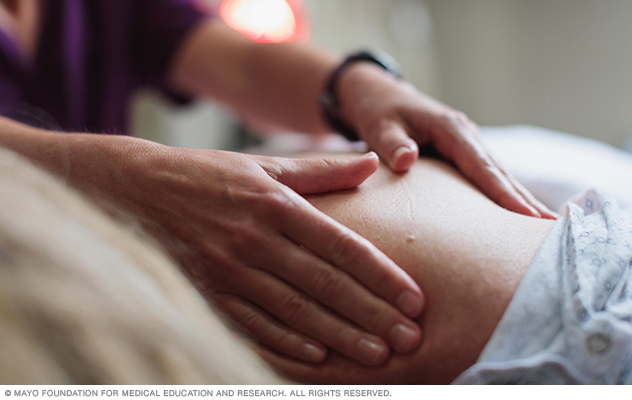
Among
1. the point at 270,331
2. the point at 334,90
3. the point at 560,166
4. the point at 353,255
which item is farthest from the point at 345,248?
the point at 334,90

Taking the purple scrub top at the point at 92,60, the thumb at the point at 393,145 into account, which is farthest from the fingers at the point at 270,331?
the purple scrub top at the point at 92,60

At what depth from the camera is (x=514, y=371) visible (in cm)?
36

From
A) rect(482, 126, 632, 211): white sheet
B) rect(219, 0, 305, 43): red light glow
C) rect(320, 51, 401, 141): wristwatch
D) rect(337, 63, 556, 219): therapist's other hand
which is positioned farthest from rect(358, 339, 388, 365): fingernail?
rect(219, 0, 305, 43): red light glow

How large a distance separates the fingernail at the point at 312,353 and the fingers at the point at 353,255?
8cm

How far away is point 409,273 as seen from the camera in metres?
0.43

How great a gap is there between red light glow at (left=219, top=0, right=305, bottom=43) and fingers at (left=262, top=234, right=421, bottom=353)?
144 cm

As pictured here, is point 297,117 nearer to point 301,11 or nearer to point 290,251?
point 290,251

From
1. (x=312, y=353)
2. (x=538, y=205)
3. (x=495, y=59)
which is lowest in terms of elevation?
(x=312, y=353)

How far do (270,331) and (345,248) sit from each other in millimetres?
114

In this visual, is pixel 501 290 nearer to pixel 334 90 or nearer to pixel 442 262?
pixel 442 262

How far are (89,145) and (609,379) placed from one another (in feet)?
1.86

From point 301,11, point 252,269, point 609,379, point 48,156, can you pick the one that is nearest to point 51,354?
point 252,269

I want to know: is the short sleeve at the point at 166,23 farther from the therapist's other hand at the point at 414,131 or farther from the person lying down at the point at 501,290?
the person lying down at the point at 501,290

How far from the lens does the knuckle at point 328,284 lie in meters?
0.42
